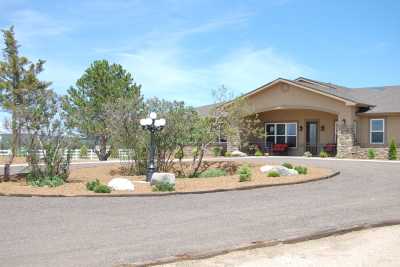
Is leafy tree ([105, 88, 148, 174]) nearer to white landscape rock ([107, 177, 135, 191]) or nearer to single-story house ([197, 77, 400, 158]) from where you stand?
white landscape rock ([107, 177, 135, 191])

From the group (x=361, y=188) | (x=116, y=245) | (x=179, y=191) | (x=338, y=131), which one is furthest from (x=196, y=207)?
(x=338, y=131)

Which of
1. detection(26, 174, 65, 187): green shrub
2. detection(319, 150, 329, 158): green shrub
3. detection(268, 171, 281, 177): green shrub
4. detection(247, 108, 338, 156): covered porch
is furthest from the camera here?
detection(247, 108, 338, 156): covered porch

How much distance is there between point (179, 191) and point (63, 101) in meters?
5.87

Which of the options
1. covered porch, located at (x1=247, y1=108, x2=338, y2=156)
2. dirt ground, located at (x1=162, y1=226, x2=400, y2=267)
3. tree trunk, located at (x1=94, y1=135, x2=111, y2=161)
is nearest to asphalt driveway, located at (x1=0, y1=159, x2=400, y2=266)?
dirt ground, located at (x1=162, y1=226, x2=400, y2=267)

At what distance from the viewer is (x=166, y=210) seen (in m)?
10.0

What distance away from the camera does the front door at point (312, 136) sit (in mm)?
30788

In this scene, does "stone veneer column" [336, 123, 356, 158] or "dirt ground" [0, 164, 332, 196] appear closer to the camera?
"dirt ground" [0, 164, 332, 196]

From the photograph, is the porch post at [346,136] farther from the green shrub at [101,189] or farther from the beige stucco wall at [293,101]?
the green shrub at [101,189]

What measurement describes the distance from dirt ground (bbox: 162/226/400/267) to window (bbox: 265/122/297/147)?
24.5 meters

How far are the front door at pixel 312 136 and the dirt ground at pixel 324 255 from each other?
23.8 meters

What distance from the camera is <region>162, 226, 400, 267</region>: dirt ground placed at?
5.95 metres

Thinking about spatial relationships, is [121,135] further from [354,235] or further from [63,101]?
[354,235]

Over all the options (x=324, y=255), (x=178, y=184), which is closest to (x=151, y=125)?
(x=178, y=184)

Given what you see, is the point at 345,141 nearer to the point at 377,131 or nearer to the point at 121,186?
the point at 377,131
